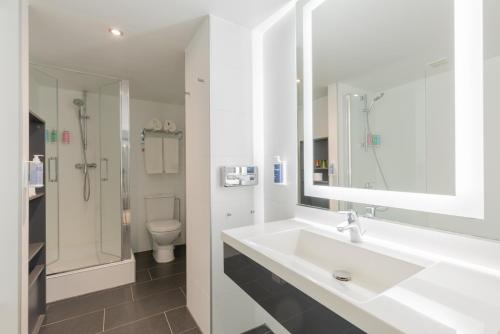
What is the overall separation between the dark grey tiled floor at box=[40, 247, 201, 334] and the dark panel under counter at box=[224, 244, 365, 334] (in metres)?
1.01

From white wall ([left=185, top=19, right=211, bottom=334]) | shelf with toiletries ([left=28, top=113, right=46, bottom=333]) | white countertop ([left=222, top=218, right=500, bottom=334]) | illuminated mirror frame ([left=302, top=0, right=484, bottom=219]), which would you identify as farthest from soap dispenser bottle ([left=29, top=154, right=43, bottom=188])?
illuminated mirror frame ([left=302, top=0, right=484, bottom=219])

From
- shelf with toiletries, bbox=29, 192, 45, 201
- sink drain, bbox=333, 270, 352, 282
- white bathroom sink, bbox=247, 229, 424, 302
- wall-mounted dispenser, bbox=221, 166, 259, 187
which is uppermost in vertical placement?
wall-mounted dispenser, bbox=221, 166, 259, 187

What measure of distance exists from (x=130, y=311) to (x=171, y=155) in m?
1.93

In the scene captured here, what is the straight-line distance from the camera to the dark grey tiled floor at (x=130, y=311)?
1696 mm

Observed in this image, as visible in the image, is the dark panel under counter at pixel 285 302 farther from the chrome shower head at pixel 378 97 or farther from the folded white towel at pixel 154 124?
the folded white towel at pixel 154 124

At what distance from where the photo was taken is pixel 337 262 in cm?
104

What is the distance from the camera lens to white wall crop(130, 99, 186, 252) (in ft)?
10.5

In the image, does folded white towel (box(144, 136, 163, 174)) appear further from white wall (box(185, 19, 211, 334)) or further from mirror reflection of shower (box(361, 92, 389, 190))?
mirror reflection of shower (box(361, 92, 389, 190))

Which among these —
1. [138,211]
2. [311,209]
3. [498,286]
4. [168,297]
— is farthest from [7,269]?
[138,211]

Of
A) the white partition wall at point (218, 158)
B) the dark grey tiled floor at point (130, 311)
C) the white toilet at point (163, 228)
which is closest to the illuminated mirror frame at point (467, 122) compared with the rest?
the white partition wall at point (218, 158)

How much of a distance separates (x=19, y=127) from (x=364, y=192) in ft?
5.88

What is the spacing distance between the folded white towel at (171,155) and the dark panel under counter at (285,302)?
→ 234cm

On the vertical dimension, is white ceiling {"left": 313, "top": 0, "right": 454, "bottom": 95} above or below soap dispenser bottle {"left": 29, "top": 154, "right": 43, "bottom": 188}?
above

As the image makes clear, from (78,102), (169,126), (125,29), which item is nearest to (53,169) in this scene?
(78,102)
